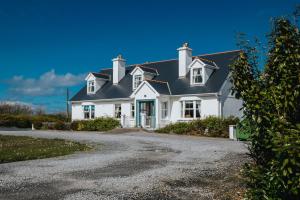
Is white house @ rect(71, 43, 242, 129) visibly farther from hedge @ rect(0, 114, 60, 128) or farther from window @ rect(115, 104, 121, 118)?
hedge @ rect(0, 114, 60, 128)

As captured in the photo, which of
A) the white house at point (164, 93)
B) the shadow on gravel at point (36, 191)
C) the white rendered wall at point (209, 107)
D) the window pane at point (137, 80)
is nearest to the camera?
the shadow on gravel at point (36, 191)

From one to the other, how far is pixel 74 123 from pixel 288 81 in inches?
1354

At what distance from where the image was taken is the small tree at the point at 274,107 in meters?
4.17

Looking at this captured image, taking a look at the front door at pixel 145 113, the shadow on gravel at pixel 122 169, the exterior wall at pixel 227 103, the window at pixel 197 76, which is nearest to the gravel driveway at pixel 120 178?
the shadow on gravel at pixel 122 169

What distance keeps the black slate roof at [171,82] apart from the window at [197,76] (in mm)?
680

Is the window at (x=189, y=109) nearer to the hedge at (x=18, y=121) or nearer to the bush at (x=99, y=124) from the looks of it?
the bush at (x=99, y=124)

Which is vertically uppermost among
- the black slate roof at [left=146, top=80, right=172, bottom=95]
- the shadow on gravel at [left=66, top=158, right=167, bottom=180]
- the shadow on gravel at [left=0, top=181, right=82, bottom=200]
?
the black slate roof at [left=146, top=80, right=172, bottom=95]

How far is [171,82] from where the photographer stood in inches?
1359

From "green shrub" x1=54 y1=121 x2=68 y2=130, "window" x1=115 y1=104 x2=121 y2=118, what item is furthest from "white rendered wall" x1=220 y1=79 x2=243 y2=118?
"green shrub" x1=54 y1=121 x2=68 y2=130

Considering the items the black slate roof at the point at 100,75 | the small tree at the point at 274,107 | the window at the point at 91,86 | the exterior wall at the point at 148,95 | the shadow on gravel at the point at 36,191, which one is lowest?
the shadow on gravel at the point at 36,191

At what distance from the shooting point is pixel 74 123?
123 ft

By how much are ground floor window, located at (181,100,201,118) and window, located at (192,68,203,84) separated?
2.24 m

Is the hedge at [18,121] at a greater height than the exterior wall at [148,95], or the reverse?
the exterior wall at [148,95]

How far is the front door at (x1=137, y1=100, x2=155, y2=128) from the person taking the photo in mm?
33719
